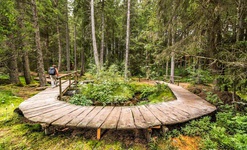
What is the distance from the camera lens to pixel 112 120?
3324mm

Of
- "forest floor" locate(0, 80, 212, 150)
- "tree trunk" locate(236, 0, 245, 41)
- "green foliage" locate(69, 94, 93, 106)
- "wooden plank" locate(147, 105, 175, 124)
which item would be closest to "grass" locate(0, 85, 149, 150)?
"forest floor" locate(0, 80, 212, 150)

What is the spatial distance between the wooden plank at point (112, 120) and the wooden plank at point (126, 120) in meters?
0.10

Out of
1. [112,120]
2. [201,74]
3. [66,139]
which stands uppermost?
[201,74]

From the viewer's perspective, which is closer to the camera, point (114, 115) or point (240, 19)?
point (114, 115)

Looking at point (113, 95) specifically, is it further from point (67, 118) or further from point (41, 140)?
point (41, 140)

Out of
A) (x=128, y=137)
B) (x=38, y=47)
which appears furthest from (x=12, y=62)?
(x=128, y=137)

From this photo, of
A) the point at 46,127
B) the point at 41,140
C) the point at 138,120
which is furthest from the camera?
the point at 138,120

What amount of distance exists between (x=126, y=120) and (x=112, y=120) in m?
0.39

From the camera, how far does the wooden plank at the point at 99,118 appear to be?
9.95 ft

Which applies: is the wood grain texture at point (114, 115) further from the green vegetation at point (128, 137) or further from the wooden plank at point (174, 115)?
the green vegetation at point (128, 137)

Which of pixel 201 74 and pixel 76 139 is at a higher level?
pixel 201 74

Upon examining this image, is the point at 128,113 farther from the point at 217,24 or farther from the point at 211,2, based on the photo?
the point at 211,2

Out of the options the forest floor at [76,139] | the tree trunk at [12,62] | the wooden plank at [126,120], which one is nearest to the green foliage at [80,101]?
the forest floor at [76,139]

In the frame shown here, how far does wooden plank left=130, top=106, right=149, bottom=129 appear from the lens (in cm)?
297
